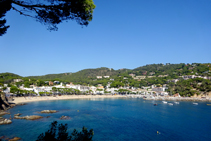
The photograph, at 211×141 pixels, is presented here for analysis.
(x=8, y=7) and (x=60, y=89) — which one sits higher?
(x=8, y=7)

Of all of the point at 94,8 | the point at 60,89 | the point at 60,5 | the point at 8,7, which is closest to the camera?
the point at 8,7

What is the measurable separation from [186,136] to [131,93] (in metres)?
68.2

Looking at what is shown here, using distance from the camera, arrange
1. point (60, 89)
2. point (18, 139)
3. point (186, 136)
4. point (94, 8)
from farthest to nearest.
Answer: point (60, 89) → point (186, 136) → point (18, 139) → point (94, 8)

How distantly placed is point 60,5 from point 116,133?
1592 cm

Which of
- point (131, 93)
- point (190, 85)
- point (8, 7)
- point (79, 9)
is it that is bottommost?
point (131, 93)

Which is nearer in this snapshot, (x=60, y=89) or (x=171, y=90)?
(x=60, y=89)

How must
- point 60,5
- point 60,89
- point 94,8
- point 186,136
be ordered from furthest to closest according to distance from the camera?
point 60,89
point 186,136
point 94,8
point 60,5

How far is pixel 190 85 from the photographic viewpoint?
7256 centimetres

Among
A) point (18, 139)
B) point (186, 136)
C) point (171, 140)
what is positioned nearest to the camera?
point (18, 139)

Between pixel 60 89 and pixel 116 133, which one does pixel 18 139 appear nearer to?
pixel 116 133

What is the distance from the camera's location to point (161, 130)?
19.2 m

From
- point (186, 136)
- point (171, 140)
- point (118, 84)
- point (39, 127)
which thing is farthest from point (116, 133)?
point (118, 84)

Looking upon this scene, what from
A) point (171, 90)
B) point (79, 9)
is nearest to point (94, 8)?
point (79, 9)

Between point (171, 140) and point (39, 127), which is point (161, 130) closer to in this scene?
point (171, 140)
